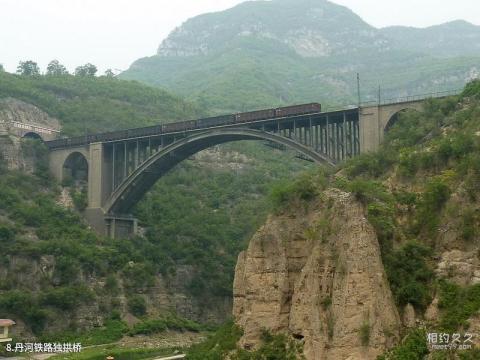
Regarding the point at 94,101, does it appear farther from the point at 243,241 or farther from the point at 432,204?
the point at 432,204

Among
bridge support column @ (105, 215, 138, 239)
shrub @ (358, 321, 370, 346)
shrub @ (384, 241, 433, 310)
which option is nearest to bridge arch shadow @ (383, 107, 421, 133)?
shrub @ (384, 241, 433, 310)

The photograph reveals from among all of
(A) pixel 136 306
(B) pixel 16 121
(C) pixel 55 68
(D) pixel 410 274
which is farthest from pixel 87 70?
(D) pixel 410 274

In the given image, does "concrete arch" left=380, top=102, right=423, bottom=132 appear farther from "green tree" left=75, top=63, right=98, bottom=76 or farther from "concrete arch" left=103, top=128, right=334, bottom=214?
"green tree" left=75, top=63, right=98, bottom=76

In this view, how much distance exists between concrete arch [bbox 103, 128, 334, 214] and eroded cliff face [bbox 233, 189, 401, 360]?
45.6 feet

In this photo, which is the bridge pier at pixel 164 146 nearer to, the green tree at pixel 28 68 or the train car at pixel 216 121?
the train car at pixel 216 121

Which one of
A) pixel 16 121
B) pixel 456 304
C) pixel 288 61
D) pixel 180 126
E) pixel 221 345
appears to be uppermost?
pixel 288 61

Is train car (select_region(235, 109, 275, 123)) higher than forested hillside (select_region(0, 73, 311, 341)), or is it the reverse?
train car (select_region(235, 109, 275, 123))

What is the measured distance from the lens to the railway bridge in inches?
1700

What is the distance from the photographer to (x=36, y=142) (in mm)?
65562

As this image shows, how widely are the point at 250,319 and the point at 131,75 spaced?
456 feet

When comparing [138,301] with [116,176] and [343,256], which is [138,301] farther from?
[343,256]

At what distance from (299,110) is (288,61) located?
11273 cm

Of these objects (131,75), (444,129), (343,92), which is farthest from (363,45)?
(444,129)

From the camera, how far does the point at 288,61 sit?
15688cm
